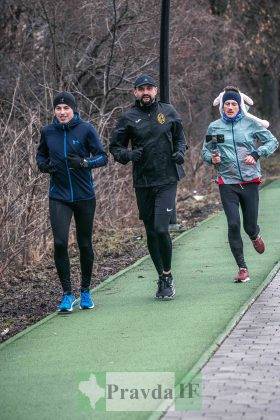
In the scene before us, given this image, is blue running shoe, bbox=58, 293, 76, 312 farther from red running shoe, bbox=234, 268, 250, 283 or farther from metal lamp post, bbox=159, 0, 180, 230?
metal lamp post, bbox=159, 0, 180, 230

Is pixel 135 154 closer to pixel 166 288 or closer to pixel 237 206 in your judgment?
pixel 166 288

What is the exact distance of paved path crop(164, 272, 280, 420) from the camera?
22.9 feet

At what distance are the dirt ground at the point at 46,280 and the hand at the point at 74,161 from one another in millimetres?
1449

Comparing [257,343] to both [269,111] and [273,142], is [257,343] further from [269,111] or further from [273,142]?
[269,111]

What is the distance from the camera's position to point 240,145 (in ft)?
39.9

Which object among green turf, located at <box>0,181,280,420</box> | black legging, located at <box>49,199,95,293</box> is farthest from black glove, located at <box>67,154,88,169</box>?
green turf, located at <box>0,181,280,420</box>

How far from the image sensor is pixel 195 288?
12258 millimetres

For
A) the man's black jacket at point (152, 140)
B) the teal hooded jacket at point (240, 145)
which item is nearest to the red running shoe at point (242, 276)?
the teal hooded jacket at point (240, 145)

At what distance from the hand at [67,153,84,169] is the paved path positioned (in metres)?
1.90

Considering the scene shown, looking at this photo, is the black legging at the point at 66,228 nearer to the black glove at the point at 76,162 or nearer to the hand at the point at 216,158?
the black glove at the point at 76,162

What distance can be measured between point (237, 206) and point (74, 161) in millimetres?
2304

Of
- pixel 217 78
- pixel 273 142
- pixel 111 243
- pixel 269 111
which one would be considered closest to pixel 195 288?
pixel 273 142

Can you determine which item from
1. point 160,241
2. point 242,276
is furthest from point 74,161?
point 242,276

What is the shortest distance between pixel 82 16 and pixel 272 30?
16.1 meters
